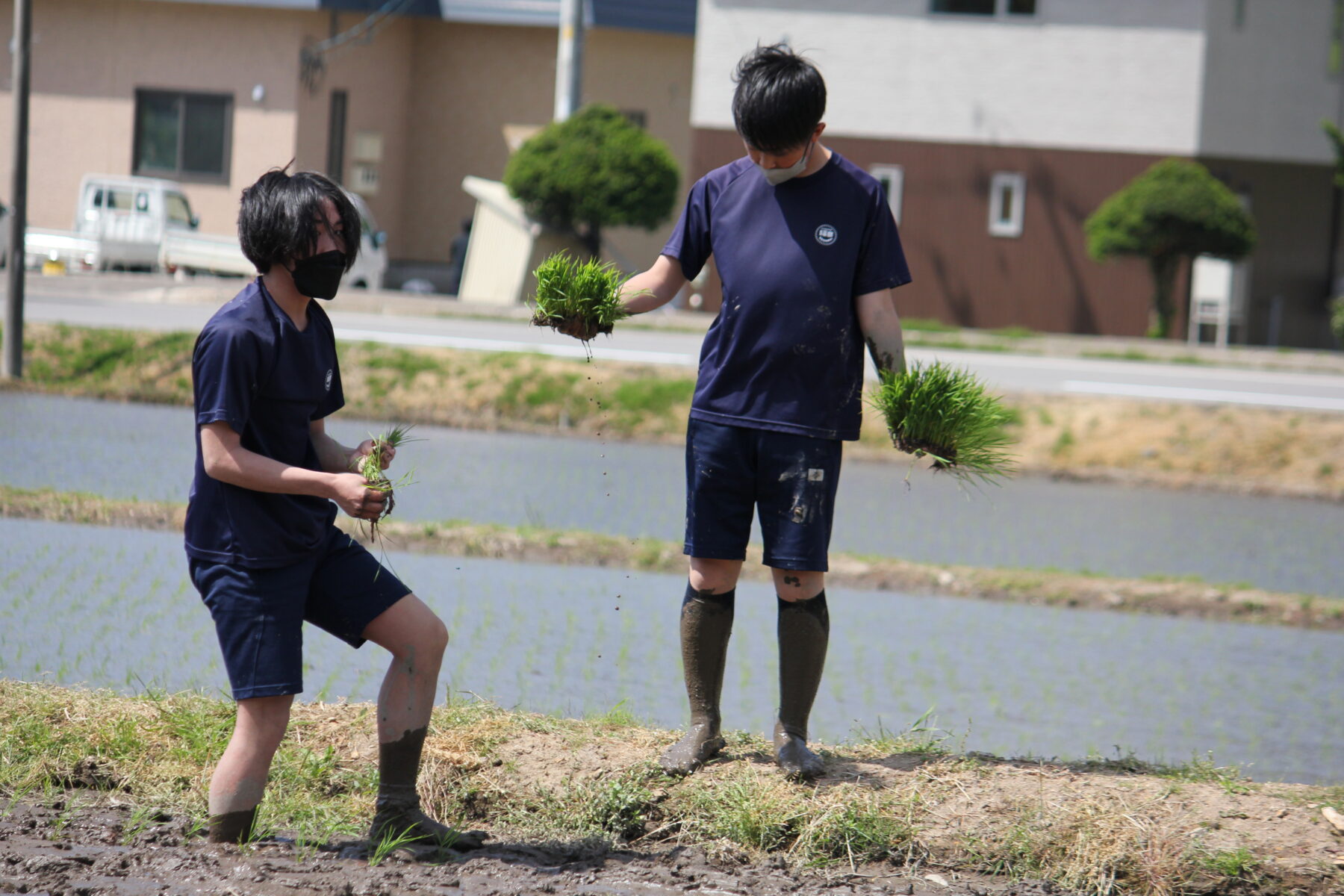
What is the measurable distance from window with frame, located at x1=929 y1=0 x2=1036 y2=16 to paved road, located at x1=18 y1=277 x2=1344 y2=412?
785cm

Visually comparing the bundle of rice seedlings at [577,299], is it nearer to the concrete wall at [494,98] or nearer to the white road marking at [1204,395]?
the white road marking at [1204,395]

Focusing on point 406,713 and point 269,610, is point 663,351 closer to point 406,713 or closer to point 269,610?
point 406,713

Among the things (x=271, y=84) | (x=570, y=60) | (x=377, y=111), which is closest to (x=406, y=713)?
(x=570, y=60)

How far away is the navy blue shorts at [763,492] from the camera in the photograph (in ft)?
13.8

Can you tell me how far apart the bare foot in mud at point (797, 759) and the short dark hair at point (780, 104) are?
1667 millimetres

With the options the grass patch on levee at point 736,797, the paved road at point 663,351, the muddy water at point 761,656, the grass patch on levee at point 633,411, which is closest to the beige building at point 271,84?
the paved road at point 663,351

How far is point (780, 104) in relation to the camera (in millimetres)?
4027

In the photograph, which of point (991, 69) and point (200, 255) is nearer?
point (200, 255)

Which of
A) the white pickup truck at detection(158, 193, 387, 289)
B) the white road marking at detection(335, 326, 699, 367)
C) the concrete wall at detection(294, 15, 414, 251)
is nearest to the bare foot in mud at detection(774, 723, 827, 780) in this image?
the white road marking at detection(335, 326, 699, 367)

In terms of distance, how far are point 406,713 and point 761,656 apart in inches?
116

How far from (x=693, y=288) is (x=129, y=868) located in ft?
74.1

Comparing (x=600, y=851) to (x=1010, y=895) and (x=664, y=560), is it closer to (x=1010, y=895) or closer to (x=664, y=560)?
(x=1010, y=895)

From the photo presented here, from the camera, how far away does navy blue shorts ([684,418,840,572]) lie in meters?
4.20

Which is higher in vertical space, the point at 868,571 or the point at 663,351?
the point at 663,351
